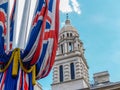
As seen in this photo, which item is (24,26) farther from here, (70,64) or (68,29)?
(68,29)

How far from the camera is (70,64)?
57.9m

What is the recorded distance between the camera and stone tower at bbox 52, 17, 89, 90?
179 ft

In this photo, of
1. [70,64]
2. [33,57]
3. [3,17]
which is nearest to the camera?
[33,57]

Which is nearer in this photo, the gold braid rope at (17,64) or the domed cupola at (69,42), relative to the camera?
the gold braid rope at (17,64)

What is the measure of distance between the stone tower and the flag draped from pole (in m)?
36.8

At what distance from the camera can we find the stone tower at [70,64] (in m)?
54.6

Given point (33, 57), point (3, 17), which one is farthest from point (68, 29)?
point (33, 57)

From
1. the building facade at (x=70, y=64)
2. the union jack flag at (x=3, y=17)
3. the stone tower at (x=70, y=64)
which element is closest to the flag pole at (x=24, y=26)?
the union jack flag at (x=3, y=17)

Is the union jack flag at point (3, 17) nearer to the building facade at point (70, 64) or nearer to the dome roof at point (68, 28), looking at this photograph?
the building facade at point (70, 64)

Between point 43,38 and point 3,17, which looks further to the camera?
point 3,17

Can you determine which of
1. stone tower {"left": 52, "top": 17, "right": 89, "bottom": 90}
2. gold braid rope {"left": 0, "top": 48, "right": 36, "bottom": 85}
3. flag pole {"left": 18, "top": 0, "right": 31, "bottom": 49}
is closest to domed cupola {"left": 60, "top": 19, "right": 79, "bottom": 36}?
stone tower {"left": 52, "top": 17, "right": 89, "bottom": 90}

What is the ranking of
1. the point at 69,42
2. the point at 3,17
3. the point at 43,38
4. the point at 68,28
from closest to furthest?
the point at 43,38 → the point at 3,17 → the point at 69,42 → the point at 68,28

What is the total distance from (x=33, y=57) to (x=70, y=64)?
4277cm

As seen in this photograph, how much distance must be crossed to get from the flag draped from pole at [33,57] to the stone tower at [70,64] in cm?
3684
